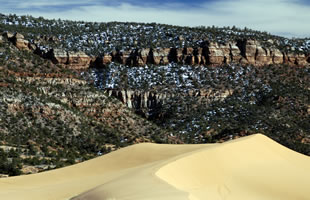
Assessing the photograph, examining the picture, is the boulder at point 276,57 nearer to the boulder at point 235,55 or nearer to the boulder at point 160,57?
the boulder at point 235,55

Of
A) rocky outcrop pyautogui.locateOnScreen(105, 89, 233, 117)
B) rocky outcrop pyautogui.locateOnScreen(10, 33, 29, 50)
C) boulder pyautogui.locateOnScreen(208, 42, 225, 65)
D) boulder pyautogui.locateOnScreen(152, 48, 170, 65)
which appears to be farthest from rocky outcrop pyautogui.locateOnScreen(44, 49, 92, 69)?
boulder pyautogui.locateOnScreen(208, 42, 225, 65)

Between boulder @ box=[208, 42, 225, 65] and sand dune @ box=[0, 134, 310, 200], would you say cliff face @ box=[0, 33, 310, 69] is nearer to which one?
boulder @ box=[208, 42, 225, 65]

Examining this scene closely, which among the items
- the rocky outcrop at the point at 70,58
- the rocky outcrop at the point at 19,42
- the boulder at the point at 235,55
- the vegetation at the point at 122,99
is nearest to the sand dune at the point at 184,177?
the vegetation at the point at 122,99

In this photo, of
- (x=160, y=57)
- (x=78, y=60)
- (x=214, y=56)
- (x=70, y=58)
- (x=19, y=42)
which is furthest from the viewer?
(x=160, y=57)

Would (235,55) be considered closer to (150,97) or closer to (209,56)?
(209,56)

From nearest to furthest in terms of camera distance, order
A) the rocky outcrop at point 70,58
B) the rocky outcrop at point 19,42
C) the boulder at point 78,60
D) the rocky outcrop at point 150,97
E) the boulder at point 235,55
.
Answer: the rocky outcrop at point 19,42
the rocky outcrop at point 150,97
the rocky outcrop at point 70,58
the boulder at point 78,60
the boulder at point 235,55

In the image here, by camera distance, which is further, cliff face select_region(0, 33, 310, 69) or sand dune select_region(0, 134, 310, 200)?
cliff face select_region(0, 33, 310, 69)

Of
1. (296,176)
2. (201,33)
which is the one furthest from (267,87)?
(296,176)

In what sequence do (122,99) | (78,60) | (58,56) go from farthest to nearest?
(78,60)
(58,56)
(122,99)

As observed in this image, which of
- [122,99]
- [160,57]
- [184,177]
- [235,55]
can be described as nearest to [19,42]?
[122,99]
